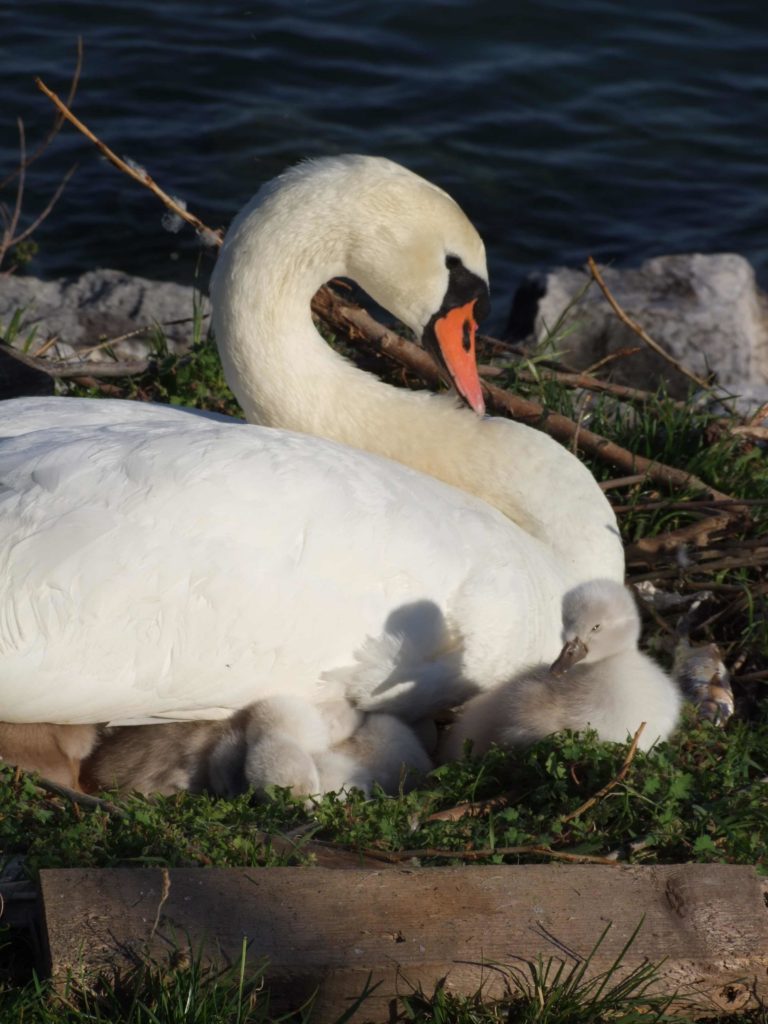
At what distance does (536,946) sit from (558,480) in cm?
199

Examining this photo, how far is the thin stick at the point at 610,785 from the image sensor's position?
152 inches

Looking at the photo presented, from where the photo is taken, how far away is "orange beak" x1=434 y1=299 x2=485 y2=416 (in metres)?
4.98

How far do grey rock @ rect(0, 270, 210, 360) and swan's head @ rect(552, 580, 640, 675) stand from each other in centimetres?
426

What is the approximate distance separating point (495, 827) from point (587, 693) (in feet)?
1.79

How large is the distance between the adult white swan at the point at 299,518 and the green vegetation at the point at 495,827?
31 centimetres

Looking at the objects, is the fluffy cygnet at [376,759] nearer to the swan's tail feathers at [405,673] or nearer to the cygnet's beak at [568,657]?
the swan's tail feathers at [405,673]

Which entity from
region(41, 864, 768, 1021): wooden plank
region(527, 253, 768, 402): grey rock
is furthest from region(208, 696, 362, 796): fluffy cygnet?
region(527, 253, 768, 402): grey rock

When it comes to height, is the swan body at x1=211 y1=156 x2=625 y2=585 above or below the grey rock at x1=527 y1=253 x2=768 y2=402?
above

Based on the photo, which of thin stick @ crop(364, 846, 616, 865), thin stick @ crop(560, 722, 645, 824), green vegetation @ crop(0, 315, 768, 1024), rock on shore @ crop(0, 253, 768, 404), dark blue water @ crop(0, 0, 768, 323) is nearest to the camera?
green vegetation @ crop(0, 315, 768, 1024)

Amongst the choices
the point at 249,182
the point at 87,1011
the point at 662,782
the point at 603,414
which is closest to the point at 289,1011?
the point at 87,1011

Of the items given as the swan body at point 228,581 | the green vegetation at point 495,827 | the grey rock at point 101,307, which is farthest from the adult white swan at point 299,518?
the grey rock at point 101,307

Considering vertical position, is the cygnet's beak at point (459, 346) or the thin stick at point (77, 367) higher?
the cygnet's beak at point (459, 346)

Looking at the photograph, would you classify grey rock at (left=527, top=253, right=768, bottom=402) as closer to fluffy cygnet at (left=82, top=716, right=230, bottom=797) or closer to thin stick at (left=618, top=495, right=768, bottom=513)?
thin stick at (left=618, top=495, right=768, bottom=513)

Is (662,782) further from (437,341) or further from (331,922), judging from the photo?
(437,341)
